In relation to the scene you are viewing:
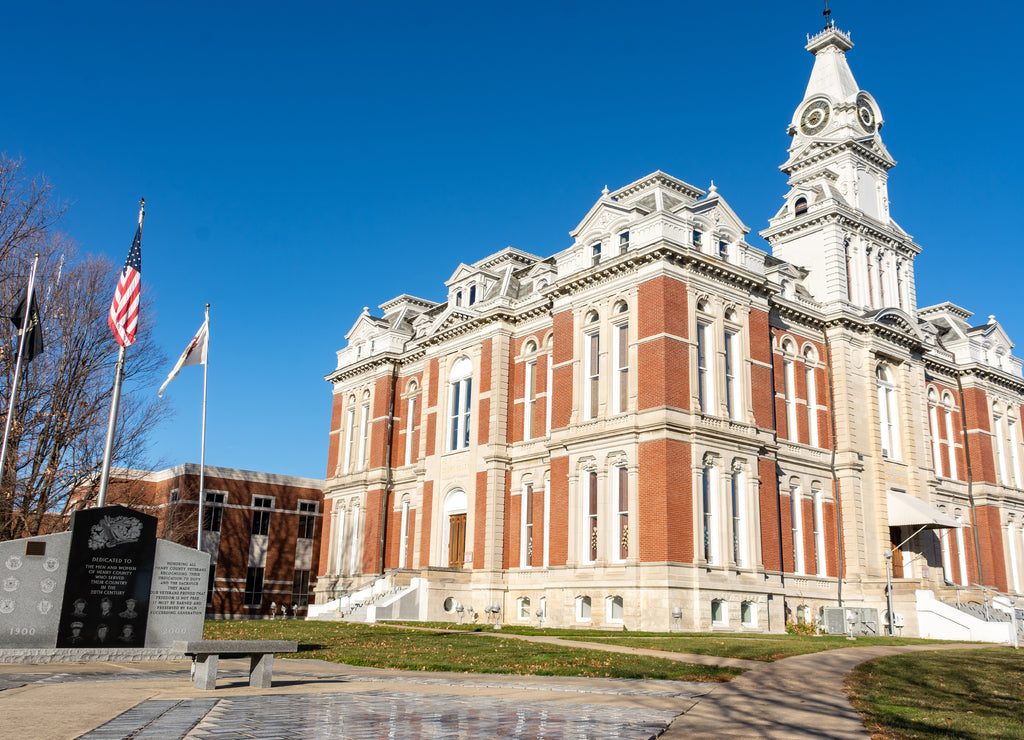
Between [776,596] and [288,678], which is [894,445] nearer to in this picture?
[776,596]

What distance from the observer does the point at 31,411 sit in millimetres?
30766

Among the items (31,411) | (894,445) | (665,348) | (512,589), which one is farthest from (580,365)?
(31,411)

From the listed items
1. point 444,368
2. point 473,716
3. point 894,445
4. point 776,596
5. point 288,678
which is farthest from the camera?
point 444,368

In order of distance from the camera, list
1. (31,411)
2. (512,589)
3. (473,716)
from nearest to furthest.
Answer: (473,716) → (31,411) → (512,589)

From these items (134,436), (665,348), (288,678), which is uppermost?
(665,348)

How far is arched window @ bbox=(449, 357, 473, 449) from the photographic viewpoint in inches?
1704

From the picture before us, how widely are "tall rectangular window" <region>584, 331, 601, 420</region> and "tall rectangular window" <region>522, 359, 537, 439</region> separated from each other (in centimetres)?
540

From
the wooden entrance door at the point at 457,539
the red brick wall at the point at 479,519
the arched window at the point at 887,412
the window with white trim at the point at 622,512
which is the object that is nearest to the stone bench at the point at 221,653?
the window with white trim at the point at 622,512

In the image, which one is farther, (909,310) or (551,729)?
(909,310)

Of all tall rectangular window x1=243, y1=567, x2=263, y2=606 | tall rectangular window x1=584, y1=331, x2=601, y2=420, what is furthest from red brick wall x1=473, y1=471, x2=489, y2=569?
tall rectangular window x1=243, y1=567, x2=263, y2=606

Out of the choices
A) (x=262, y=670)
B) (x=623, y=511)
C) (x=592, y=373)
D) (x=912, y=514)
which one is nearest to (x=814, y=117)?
(x=912, y=514)

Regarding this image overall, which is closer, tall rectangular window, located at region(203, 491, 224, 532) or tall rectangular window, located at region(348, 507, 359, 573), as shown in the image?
tall rectangular window, located at region(348, 507, 359, 573)

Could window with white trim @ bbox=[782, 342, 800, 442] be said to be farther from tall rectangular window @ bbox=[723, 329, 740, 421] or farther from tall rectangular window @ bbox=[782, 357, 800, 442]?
tall rectangular window @ bbox=[723, 329, 740, 421]

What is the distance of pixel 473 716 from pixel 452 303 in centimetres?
3772
